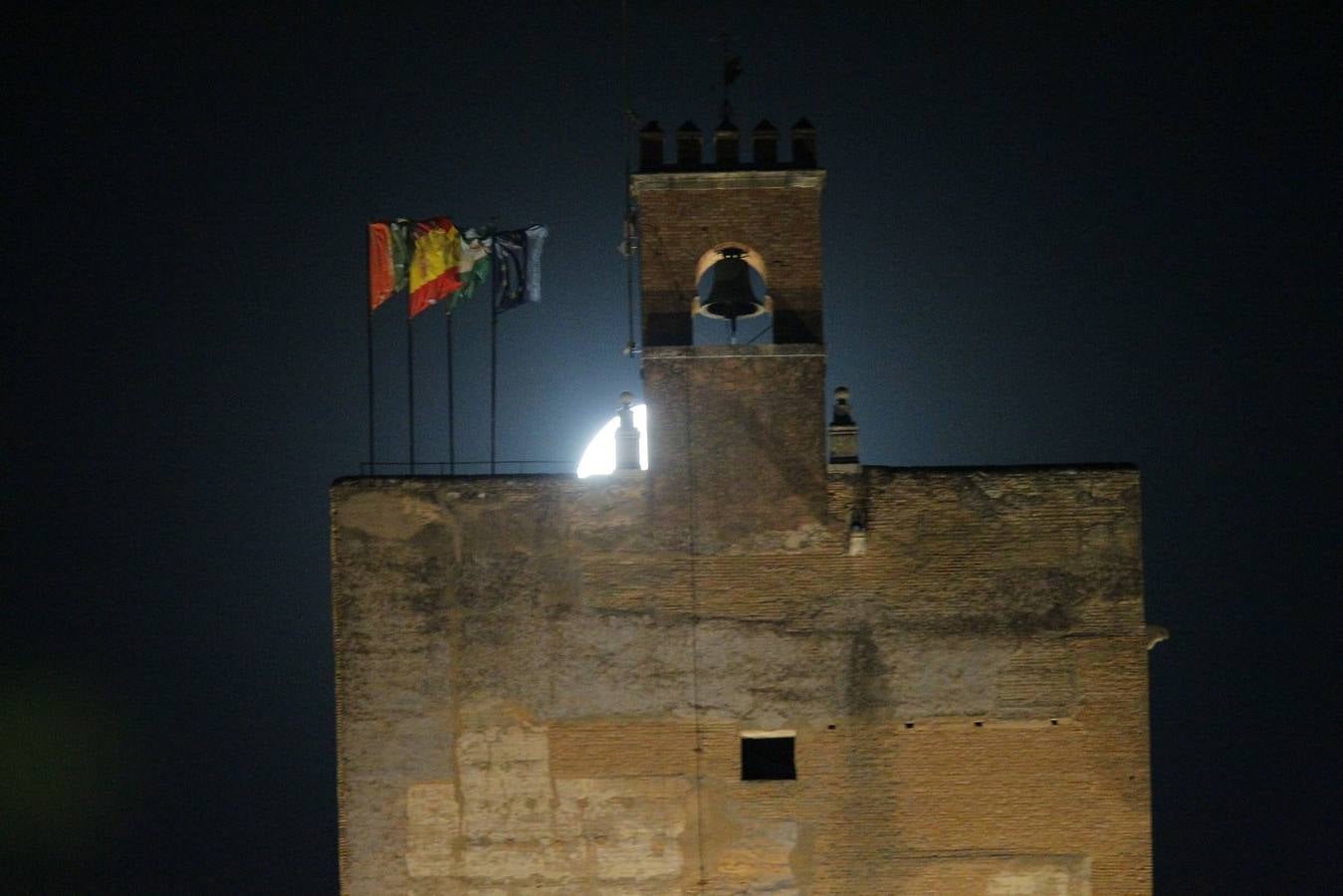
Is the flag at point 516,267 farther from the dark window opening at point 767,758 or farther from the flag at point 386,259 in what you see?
the dark window opening at point 767,758

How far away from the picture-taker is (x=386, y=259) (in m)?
19.4

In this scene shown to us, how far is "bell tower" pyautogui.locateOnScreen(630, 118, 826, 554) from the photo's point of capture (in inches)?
711

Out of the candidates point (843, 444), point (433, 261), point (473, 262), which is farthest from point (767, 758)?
point (433, 261)

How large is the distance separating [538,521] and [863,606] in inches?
154

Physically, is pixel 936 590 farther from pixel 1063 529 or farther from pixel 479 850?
pixel 479 850

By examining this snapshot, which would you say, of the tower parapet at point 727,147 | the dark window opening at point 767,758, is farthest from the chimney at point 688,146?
the dark window opening at point 767,758

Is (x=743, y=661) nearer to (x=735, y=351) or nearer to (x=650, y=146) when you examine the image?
(x=735, y=351)

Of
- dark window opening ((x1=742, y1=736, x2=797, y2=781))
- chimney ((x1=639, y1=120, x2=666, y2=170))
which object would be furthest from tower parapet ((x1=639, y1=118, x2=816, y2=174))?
dark window opening ((x1=742, y1=736, x2=797, y2=781))

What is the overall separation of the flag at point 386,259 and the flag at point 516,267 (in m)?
1.25

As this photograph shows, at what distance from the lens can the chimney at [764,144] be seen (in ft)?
60.2

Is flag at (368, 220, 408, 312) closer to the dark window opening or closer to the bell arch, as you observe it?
the bell arch

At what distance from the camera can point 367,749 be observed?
17891mm

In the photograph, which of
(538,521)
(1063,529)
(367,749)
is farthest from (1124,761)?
(367,749)

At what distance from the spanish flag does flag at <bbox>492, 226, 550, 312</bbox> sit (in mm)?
579
